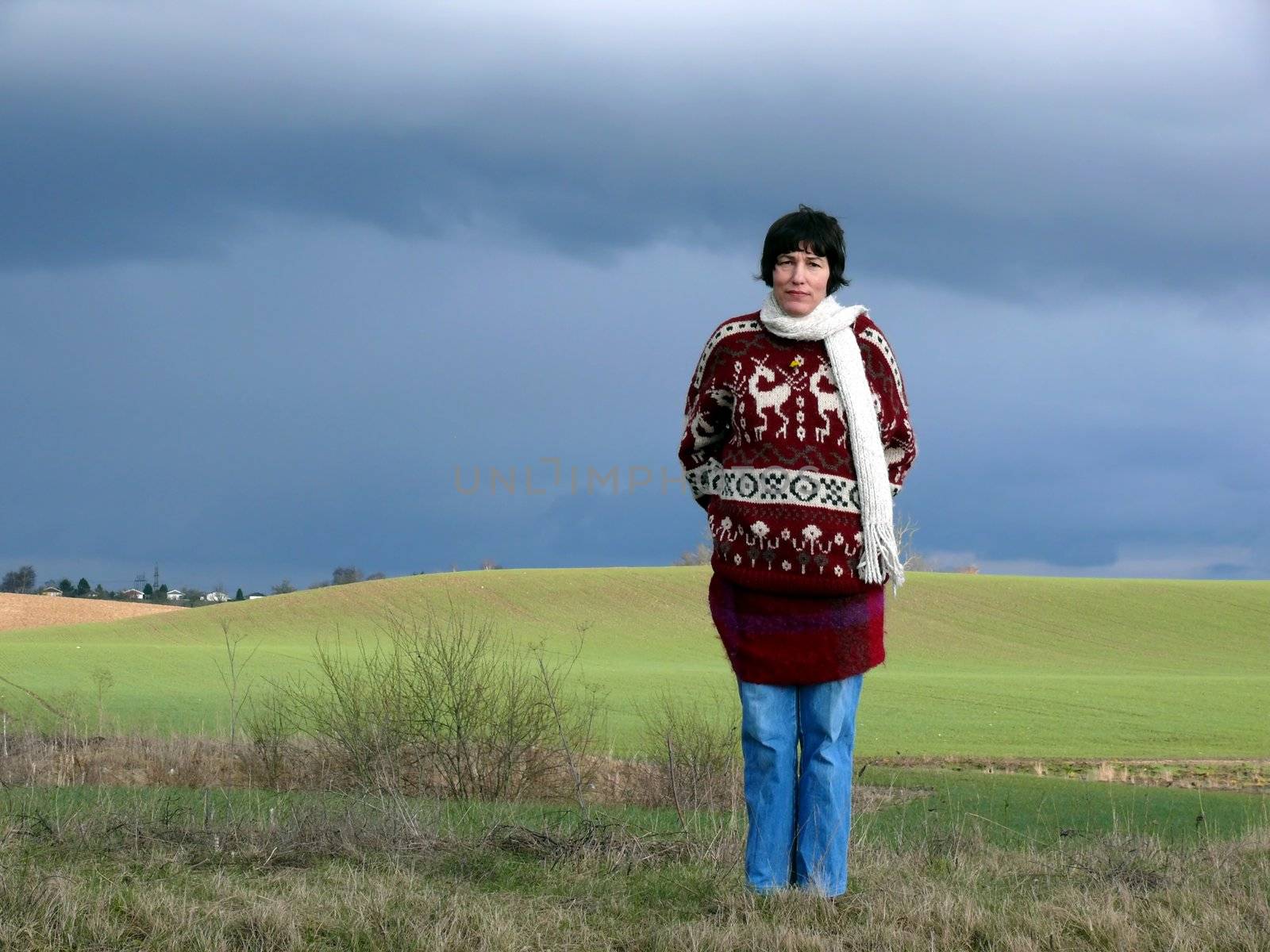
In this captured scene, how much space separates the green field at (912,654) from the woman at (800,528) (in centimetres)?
1005

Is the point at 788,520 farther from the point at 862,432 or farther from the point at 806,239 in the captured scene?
the point at 806,239

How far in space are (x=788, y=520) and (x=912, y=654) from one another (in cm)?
3774

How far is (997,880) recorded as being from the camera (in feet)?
19.0

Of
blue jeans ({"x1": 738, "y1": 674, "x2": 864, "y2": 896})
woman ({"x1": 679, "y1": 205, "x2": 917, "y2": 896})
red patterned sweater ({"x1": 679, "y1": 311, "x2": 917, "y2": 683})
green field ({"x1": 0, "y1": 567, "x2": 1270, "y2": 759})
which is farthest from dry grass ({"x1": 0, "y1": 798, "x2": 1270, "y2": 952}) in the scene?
green field ({"x1": 0, "y1": 567, "x2": 1270, "y2": 759})

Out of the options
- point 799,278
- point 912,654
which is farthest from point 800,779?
point 912,654

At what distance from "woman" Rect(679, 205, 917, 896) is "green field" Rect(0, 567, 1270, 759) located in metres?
10.0

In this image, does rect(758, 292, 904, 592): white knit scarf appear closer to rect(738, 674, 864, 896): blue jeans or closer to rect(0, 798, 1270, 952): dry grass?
rect(738, 674, 864, 896): blue jeans

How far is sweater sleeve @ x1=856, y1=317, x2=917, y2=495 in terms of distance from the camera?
5078mm

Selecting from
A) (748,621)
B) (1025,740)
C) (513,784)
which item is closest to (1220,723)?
(1025,740)

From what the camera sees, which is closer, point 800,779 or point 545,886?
point 800,779

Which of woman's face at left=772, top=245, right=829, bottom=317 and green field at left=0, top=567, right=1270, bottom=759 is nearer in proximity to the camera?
woman's face at left=772, top=245, right=829, bottom=317

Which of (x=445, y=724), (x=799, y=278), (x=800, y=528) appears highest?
(x=799, y=278)

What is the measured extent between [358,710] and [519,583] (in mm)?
40511

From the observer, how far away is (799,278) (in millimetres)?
5004
